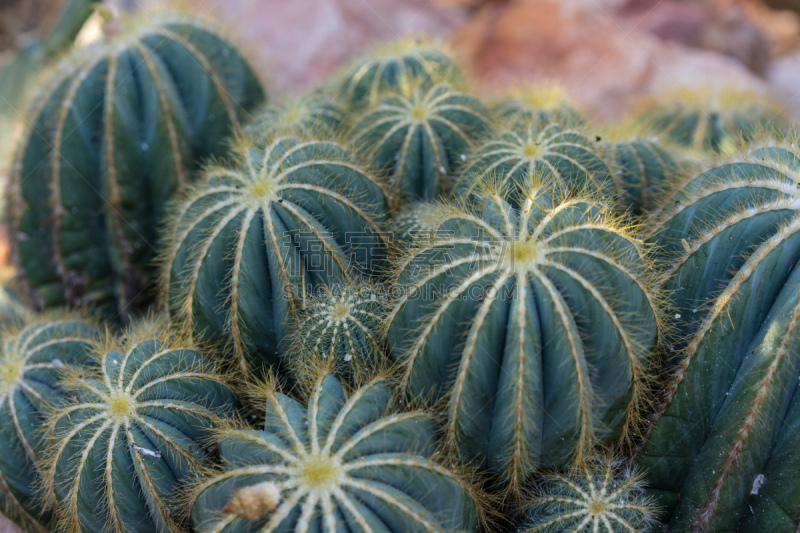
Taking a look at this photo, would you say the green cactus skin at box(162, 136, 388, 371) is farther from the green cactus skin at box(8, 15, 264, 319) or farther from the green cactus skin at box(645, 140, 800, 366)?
the green cactus skin at box(645, 140, 800, 366)

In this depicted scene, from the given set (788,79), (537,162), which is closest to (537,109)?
(537,162)

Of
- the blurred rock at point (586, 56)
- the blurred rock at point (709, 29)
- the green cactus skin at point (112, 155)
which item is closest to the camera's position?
the green cactus skin at point (112, 155)

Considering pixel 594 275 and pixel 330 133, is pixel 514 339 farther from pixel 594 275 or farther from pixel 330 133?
pixel 330 133

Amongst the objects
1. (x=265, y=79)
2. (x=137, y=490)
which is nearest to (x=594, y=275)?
(x=137, y=490)

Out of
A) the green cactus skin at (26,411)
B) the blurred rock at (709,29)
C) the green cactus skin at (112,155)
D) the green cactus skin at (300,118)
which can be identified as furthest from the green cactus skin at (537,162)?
the blurred rock at (709,29)

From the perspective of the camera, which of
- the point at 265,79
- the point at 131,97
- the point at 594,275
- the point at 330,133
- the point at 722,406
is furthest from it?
the point at 265,79

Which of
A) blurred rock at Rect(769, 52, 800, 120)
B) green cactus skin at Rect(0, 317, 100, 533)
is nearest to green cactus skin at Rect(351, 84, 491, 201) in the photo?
green cactus skin at Rect(0, 317, 100, 533)

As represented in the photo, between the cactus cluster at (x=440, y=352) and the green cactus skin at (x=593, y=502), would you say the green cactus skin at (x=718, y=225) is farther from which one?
the green cactus skin at (x=593, y=502)
